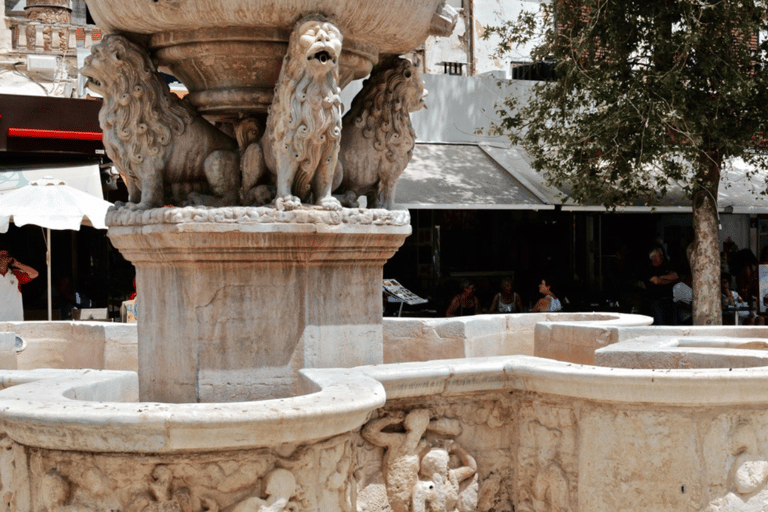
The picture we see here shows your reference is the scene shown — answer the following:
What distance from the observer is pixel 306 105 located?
169 inches

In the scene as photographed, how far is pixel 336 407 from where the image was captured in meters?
3.39

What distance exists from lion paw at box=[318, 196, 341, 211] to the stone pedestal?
0.04 meters

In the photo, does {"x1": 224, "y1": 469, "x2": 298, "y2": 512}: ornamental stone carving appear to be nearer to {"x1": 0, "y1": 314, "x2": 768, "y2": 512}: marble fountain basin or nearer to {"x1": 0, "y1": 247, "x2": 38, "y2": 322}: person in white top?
{"x1": 0, "y1": 314, "x2": 768, "y2": 512}: marble fountain basin

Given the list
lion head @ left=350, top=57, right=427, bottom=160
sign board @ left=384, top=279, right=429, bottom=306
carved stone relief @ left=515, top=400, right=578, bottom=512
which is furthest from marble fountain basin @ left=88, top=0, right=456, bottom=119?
sign board @ left=384, top=279, right=429, bottom=306

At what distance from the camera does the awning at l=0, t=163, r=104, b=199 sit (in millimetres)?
12766

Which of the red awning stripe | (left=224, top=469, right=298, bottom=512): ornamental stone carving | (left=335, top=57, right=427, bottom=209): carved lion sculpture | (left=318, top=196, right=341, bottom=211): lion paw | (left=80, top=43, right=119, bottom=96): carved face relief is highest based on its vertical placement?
→ the red awning stripe

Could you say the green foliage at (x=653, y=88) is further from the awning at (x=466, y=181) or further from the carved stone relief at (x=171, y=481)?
the carved stone relief at (x=171, y=481)

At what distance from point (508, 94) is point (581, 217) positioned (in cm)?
231

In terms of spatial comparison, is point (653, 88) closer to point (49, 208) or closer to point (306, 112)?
point (49, 208)

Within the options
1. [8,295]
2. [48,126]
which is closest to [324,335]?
[8,295]

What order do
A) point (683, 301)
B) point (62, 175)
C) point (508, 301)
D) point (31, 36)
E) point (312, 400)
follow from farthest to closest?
point (31, 36) → point (62, 175) → point (683, 301) → point (508, 301) → point (312, 400)

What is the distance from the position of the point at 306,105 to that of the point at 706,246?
32.2ft

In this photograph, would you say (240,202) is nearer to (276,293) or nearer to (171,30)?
(276,293)

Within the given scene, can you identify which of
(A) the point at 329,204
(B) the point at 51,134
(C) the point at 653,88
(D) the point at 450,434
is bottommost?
(D) the point at 450,434
